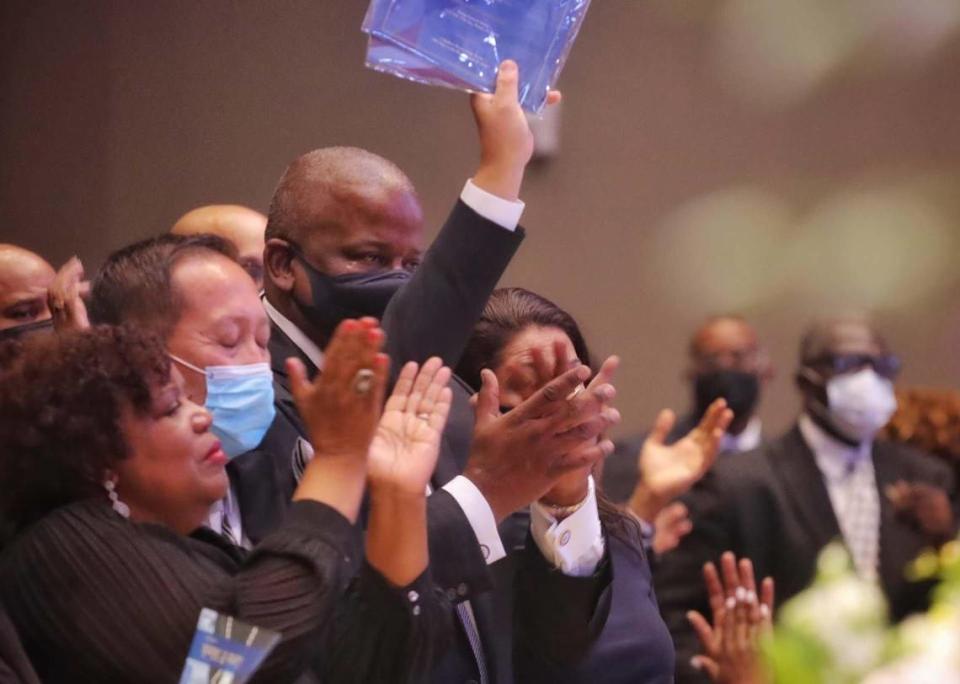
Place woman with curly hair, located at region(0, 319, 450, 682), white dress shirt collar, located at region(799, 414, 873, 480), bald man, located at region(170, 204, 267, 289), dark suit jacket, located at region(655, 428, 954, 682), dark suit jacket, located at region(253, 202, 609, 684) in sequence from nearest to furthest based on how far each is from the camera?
woman with curly hair, located at region(0, 319, 450, 682) → dark suit jacket, located at region(253, 202, 609, 684) → bald man, located at region(170, 204, 267, 289) → dark suit jacket, located at region(655, 428, 954, 682) → white dress shirt collar, located at region(799, 414, 873, 480)

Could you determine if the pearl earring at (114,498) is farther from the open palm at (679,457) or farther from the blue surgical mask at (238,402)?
the open palm at (679,457)

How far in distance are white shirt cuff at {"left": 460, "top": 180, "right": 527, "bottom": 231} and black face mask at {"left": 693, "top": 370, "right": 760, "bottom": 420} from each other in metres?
2.82

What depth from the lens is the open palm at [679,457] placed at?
3375mm

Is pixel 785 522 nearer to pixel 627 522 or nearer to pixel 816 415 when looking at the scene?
pixel 816 415

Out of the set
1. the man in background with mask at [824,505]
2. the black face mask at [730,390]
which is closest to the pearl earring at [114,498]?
the man in background with mask at [824,505]

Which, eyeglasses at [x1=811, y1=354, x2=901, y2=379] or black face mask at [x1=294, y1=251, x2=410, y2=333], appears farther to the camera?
eyeglasses at [x1=811, y1=354, x2=901, y2=379]

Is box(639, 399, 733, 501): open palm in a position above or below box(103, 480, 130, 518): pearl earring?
below

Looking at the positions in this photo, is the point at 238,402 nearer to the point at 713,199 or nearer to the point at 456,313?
the point at 456,313

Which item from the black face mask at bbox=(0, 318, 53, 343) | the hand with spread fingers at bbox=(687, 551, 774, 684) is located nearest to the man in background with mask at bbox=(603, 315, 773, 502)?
the hand with spread fingers at bbox=(687, 551, 774, 684)

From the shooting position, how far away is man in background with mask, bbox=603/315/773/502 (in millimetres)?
4703

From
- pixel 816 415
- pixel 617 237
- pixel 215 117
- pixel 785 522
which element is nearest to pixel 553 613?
pixel 785 522

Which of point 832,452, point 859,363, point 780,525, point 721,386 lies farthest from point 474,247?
point 721,386

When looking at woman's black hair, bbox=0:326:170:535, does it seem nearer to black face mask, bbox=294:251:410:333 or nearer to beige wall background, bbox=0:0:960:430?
black face mask, bbox=294:251:410:333

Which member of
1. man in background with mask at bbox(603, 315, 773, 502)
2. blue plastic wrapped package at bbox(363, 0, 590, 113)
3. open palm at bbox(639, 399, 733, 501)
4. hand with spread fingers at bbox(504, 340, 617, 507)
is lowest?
man in background with mask at bbox(603, 315, 773, 502)
